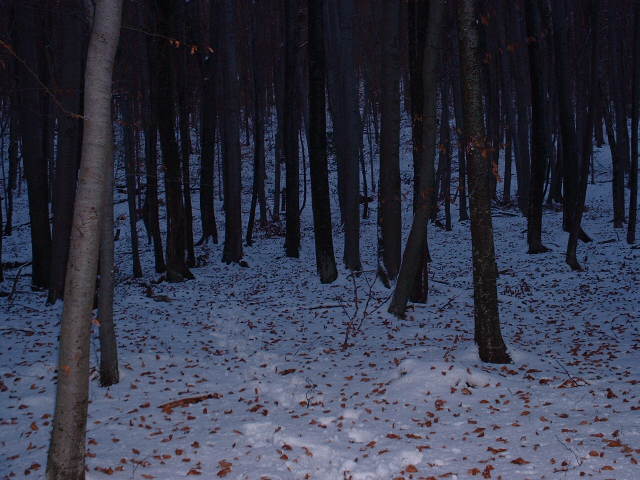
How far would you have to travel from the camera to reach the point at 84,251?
11.3 feet

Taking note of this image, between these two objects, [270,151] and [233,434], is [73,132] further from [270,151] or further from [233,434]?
[270,151]

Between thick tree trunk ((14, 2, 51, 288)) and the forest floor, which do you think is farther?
thick tree trunk ((14, 2, 51, 288))

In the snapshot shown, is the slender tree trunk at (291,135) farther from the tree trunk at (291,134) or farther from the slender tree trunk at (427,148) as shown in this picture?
the slender tree trunk at (427,148)

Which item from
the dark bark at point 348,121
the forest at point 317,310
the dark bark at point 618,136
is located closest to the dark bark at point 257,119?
the forest at point 317,310

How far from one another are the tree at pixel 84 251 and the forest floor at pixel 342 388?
2.75ft

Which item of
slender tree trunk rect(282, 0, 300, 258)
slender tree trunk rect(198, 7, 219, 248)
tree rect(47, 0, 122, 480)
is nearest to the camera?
tree rect(47, 0, 122, 480)

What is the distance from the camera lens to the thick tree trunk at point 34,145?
11.5 m

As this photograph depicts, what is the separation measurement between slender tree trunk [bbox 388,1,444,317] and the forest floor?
49.3 inches

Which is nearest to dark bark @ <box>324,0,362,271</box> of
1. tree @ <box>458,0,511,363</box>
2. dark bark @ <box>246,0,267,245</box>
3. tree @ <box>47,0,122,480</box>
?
tree @ <box>458,0,511,363</box>

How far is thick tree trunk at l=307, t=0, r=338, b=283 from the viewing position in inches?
488

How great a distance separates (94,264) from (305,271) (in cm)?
1216

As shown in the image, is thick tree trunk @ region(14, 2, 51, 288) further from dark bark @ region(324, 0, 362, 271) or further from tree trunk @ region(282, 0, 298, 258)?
tree trunk @ region(282, 0, 298, 258)

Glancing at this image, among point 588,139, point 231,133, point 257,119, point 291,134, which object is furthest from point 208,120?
point 588,139

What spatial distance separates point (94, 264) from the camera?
349cm
